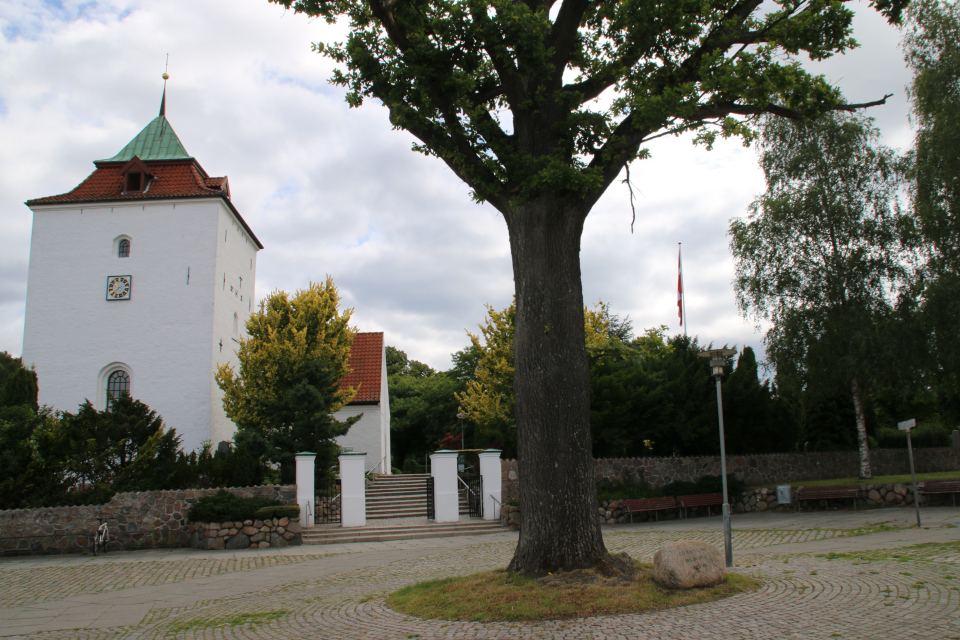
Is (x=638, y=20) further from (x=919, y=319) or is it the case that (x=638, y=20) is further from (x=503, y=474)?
(x=919, y=319)

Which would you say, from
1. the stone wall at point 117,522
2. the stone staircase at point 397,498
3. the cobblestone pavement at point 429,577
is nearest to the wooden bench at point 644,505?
the cobblestone pavement at point 429,577

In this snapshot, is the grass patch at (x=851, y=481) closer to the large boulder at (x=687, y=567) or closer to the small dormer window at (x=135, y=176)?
the large boulder at (x=687, y=567)

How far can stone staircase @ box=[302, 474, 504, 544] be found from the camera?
17.2 meters

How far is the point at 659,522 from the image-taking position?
60.6ft

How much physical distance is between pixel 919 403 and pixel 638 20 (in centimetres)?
3885

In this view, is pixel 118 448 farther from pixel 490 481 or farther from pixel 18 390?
pixel 490 481

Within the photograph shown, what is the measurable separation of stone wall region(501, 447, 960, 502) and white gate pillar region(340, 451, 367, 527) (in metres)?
4.08

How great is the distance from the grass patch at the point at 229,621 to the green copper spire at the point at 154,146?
25.1m

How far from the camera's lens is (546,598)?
700 cm

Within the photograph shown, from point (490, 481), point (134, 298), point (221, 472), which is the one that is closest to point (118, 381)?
point (134, 298)

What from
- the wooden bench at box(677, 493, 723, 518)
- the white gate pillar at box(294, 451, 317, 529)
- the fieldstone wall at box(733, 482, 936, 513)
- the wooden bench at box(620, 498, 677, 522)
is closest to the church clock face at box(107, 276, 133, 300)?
the white gate pillar at box(294, 451, 317, 529)

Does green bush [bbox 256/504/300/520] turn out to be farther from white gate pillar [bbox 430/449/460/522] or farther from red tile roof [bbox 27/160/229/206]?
red tile roof [bbox 27/160/229/206]

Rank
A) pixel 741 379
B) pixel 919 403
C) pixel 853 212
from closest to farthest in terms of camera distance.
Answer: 1. pixel 853 212
2. pixel 741 379
3. pixel 919 403

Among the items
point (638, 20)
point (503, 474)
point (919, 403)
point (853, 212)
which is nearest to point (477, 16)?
point (638, 20)
